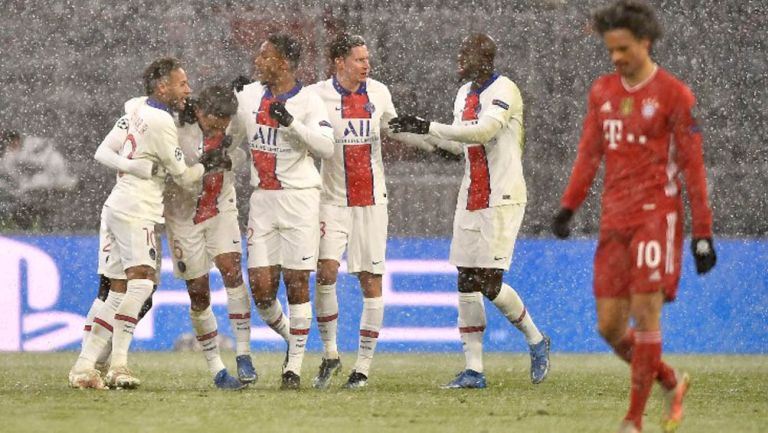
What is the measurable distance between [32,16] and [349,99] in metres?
8.29

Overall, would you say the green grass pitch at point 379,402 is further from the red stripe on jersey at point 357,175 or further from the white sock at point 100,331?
the red stripe on jersey at point 357,175

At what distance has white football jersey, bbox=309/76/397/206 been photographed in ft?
30.6

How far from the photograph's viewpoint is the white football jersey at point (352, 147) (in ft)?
30.6

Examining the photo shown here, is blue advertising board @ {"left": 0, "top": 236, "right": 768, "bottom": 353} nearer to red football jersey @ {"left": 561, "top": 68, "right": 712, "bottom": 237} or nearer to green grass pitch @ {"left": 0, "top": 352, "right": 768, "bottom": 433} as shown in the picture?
green grass pitch @ {"left": 0, "top": 352, "right": 768, "bottom": 433}

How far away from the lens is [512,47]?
15.8m

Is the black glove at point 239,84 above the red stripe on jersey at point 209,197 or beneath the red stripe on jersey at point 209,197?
above

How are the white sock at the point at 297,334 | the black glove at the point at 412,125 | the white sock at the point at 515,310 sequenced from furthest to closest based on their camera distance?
the white sock at the point at 515,310
the white sock at the point at 297,334
the black glove at the point at 412,125

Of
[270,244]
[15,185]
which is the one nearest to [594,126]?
[270,244]

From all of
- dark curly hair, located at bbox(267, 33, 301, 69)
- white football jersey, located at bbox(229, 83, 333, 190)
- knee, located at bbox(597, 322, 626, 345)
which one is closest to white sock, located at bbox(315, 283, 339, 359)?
white football jersey, located at bbox(229, 83, 333, 190)

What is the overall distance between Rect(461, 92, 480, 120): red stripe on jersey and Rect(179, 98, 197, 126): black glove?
159 cm

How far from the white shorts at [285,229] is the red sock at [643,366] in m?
3.16

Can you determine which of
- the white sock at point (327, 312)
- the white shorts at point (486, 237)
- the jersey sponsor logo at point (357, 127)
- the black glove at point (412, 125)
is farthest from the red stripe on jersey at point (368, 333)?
the black glove at point (412, 125)

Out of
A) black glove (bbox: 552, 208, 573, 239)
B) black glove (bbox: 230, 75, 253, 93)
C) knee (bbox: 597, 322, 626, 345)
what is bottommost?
knee (bbox: 597, 322, 626, 345)

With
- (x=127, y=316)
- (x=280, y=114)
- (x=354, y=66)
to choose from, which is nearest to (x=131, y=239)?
(x=127, y=316)
